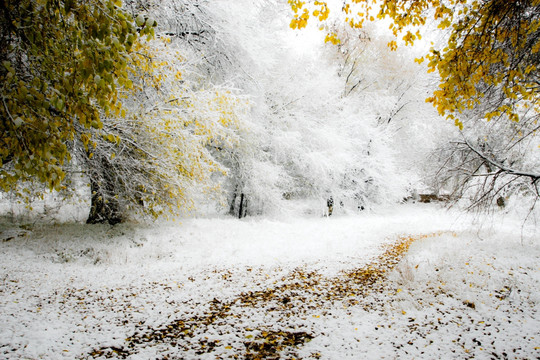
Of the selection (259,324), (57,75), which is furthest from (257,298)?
(57,75)

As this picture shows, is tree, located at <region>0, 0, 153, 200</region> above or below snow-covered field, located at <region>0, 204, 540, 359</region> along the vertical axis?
A: above

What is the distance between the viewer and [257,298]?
4672mm

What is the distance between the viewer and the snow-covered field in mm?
3197

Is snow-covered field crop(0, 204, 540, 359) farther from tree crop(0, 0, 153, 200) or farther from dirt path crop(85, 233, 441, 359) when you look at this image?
tree crop(0, 0, 153, 200)

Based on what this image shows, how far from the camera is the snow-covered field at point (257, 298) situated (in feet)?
10.5

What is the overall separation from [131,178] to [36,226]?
11.9 feet

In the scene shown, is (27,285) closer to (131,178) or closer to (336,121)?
(131,178)

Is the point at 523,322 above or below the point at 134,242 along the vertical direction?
above

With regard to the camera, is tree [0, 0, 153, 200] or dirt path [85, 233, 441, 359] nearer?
tree [0, 0, 153, 200]

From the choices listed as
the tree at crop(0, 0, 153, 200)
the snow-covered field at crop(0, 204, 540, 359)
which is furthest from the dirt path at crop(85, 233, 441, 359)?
the tree at crop(0, 0, 153, 200)

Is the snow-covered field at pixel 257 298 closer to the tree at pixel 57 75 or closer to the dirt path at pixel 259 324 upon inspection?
the dirt path at pixel 259 324

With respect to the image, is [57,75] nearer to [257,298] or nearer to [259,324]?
[259,324]

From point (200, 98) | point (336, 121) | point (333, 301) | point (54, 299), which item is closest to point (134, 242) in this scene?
point (54, 299)

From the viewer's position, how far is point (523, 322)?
347 centimetres
